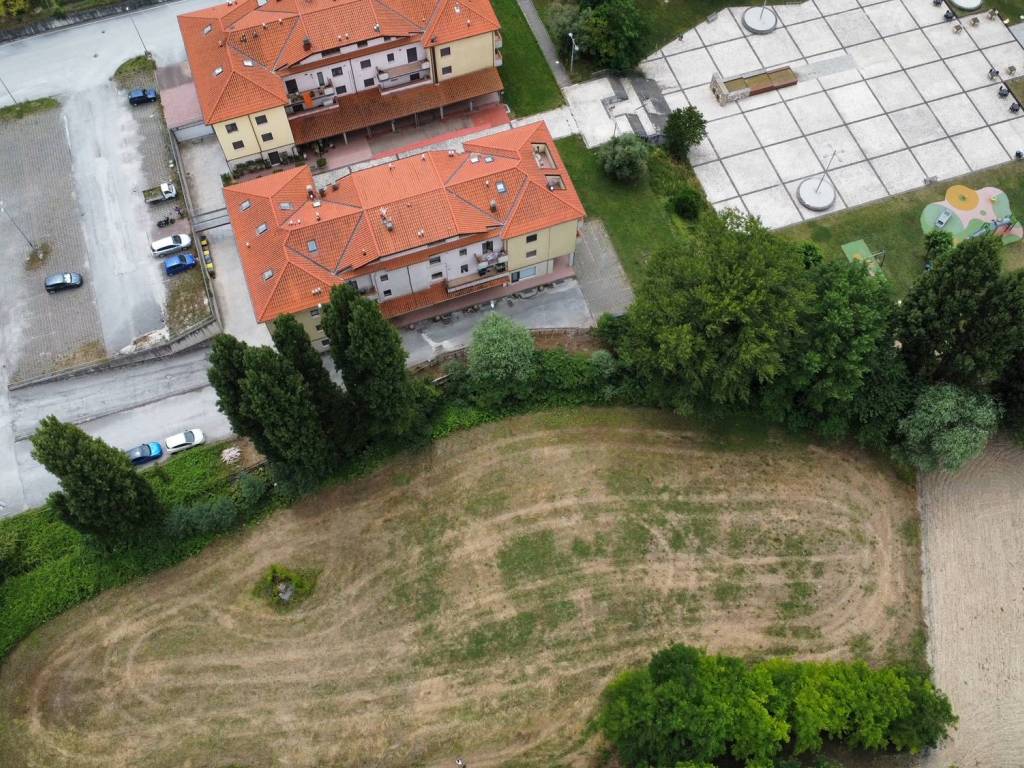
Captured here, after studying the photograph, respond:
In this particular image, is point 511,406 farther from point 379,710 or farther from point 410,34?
point 410,34

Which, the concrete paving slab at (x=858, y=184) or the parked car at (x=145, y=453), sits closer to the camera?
the parked car at (x=145, y=453)

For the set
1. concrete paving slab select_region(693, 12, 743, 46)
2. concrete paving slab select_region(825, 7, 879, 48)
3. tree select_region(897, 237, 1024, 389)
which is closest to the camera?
tree select_region(897, 237, 1024, 389)

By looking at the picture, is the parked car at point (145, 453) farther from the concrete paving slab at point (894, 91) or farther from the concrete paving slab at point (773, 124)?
the concrete paving slab at point (894, 91)

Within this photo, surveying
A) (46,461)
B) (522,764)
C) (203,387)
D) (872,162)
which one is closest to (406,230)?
(203,387)

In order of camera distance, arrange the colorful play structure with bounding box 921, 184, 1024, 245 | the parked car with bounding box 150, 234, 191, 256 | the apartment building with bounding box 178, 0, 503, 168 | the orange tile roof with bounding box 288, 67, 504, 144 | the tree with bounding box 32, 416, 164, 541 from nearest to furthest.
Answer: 1. the tree with bounding box 32, 416, 164, 541
2. the apartment building with bounding box 178, 0, 503, 168
3. the parked car with bounding box 150, 234, 191, 256
4. the colorful play structure with bounding box 921, 184, 1024, 245
5. the orange tile roof with bounding box 288, 67, 504, 144

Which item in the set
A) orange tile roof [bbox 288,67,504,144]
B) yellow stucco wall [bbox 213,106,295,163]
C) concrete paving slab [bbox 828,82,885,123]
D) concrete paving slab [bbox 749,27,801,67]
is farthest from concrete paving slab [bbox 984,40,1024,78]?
yellow stucco wall [bbox 213,106,295,163]

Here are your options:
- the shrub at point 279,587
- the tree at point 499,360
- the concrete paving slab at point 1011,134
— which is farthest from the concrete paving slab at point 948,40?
the shrub at point 279,587

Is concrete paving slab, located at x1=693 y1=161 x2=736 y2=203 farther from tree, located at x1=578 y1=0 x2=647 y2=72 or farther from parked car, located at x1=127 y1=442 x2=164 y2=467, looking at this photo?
parked car, located at x1=127 y1=442 x2=164 y2=467
